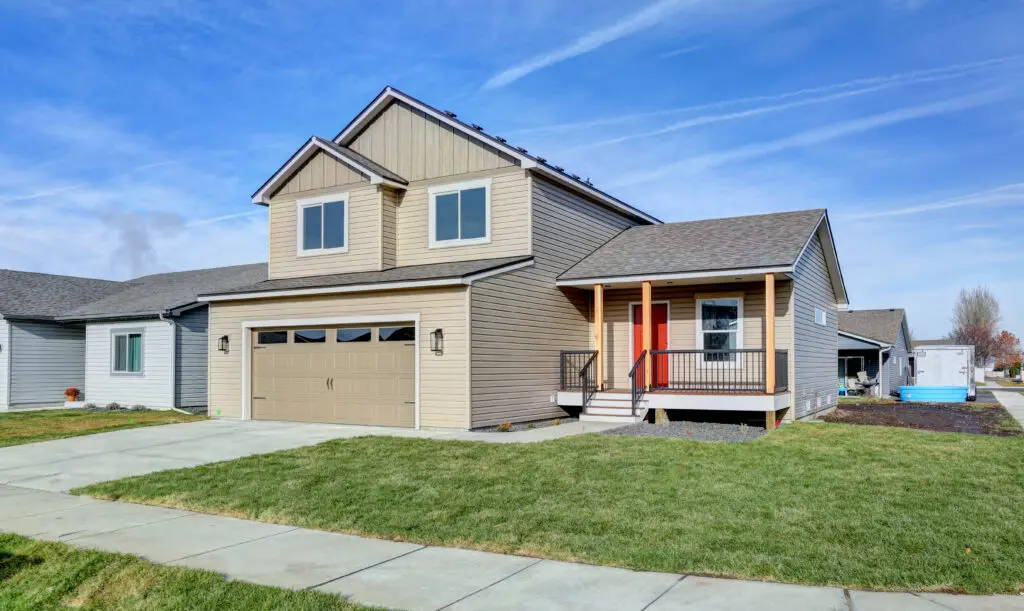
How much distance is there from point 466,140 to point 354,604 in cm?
1301

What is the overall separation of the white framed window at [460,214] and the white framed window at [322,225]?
7.21ft

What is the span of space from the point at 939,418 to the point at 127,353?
74.8 feet

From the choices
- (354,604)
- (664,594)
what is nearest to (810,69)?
(664,594)

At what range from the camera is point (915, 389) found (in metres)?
28.1

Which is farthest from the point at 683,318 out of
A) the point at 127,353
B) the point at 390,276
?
the point at 127,353

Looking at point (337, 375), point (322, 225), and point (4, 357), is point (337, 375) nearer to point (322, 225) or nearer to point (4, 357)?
point (322, 225)

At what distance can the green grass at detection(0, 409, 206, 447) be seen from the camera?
1453 cm

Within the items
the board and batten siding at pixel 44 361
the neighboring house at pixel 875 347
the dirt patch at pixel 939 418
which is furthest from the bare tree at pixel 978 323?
the board and batten siding at pixel 44 361

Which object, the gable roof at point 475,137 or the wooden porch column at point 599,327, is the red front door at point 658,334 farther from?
the gable roof at point 475,137

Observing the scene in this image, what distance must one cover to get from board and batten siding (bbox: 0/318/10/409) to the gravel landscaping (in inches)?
761

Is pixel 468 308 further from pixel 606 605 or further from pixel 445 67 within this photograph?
pixel 606 605

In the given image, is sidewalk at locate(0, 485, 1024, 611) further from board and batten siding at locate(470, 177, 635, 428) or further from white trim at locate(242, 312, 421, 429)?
board and batten siding at locate(470, 177, 635, 428)

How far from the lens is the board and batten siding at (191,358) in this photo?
2127cm

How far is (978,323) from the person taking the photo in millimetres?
79438
